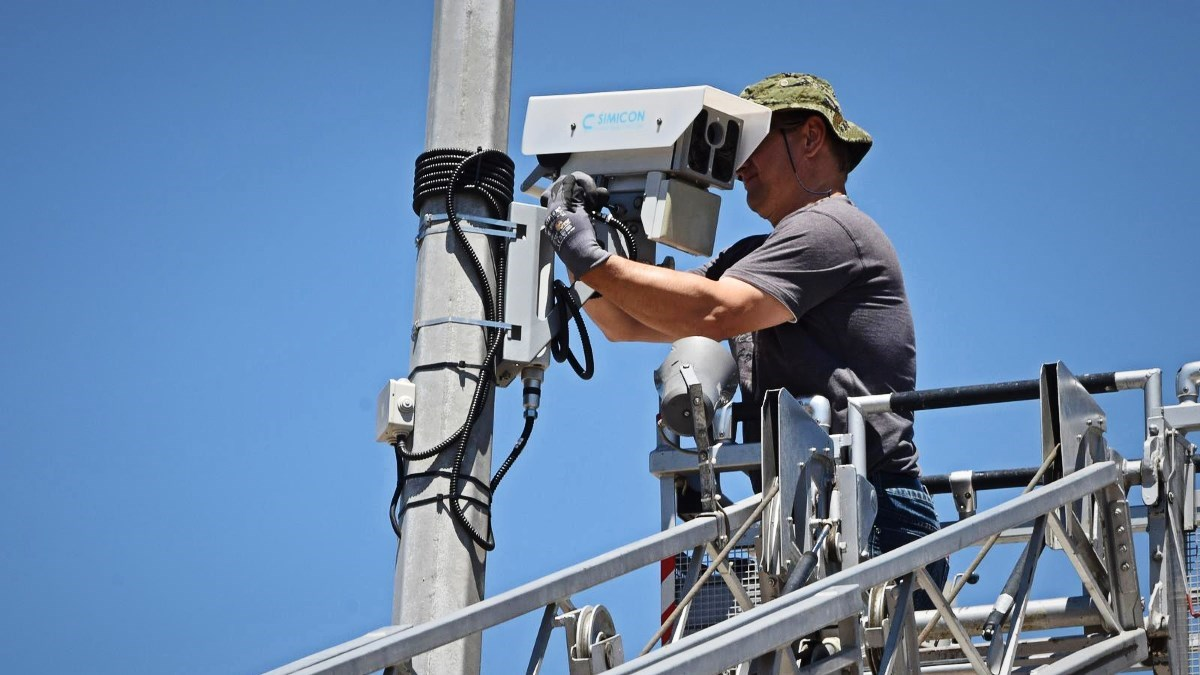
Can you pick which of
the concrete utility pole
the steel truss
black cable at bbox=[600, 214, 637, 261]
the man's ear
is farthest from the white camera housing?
the steel truss

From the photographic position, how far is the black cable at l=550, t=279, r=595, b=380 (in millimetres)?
6715

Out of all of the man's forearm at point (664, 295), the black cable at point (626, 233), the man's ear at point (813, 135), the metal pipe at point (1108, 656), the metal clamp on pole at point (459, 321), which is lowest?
the metal pipe at point (1108, 656)

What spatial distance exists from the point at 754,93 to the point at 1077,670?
269 centimetres

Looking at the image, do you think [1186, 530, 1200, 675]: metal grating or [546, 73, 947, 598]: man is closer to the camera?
[1186, 530, 1200, 675]: metal grating

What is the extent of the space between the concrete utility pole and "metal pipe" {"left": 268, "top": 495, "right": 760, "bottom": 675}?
493mm

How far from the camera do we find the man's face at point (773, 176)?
728 cm

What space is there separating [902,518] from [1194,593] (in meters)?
0.97

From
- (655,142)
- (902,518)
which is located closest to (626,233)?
(655,142)

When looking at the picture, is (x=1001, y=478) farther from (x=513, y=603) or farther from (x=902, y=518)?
(x=513, y=603)

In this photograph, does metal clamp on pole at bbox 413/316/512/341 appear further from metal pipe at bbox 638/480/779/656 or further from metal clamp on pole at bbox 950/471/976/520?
metal clamp on pole at bbox 950/471/976/520

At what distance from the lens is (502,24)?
6.68m

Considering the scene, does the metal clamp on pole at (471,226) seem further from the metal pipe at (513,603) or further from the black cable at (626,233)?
the metal pipe at (513,603)

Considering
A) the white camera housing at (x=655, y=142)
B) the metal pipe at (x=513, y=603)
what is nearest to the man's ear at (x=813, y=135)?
the white camera housing at (x=655, y=142)

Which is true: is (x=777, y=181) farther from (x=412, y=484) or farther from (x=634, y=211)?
(x=412, y=484)
